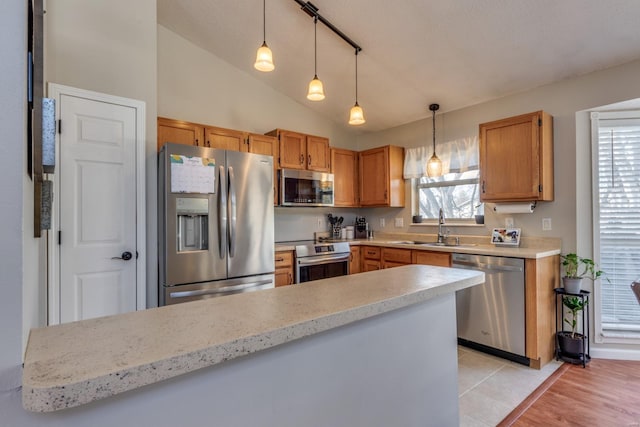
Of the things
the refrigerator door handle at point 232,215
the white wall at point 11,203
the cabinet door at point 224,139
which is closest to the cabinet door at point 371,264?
the refrigerator door handle at point 232,215

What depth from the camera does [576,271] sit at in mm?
2822

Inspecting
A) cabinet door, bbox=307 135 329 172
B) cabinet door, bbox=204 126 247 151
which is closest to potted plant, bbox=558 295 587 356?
cabinet door, bbox=307 135 329 172

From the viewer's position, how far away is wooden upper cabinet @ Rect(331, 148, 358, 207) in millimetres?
4306

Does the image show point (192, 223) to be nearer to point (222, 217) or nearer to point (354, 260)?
point (222, 217)

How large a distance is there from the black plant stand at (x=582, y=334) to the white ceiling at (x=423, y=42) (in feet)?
6.22

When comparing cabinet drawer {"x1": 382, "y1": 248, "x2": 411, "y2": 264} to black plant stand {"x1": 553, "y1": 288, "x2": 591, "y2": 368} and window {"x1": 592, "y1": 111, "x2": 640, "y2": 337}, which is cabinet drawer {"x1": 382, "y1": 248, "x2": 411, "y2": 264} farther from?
window {"x1": 592, "y1": 111, "x2": 640, "y2": 337}

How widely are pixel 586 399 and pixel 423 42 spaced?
2.91 m

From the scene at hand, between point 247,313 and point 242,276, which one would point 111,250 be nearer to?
point 242,276

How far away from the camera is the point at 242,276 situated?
281 cm

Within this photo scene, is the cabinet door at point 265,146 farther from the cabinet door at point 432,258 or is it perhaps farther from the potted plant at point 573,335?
the potted plant at point 573,335

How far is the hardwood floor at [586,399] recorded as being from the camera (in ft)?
6.45

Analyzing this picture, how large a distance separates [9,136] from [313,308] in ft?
2.30

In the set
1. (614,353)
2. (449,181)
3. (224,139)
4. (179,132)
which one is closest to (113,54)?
(179,132)

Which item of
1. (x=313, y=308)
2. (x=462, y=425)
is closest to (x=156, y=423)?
(x=313, y=308)
